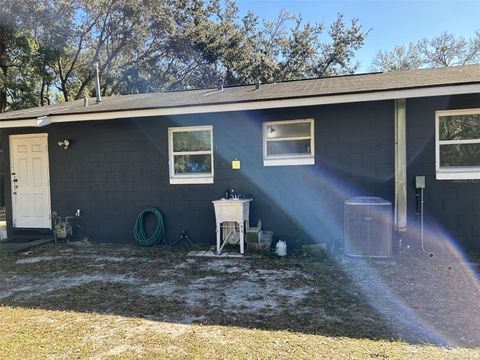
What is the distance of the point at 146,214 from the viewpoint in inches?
283

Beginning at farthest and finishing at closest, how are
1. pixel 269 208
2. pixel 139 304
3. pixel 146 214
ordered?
pixel 146 214 → pixel 269 208 → pixel 139 304

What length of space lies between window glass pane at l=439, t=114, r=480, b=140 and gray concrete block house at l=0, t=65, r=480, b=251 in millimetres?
17

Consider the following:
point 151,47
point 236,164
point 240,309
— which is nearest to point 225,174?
point 236,164

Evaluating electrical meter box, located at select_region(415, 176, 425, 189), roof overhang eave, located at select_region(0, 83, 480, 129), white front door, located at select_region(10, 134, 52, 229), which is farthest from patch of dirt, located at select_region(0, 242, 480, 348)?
roof overhang eave, located at select_region(0, 83, 480, 129)

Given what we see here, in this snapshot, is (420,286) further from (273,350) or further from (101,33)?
(101,33)

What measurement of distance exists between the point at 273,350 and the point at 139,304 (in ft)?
5.95

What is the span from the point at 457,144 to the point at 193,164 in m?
4.71

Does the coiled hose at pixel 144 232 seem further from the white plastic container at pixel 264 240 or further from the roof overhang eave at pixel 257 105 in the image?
the white plastic container at pixel 264 240

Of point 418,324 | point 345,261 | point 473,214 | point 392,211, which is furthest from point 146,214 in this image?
point 473,214

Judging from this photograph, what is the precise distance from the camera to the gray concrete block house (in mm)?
5875

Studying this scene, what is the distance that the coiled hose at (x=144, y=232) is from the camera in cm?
696

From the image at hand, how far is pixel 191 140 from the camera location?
702 centimetres

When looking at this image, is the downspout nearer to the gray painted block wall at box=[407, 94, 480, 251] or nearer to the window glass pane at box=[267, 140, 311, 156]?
the gray painted block wall at box=[407, 94, 480, 251]

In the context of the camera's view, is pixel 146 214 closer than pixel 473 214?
No
